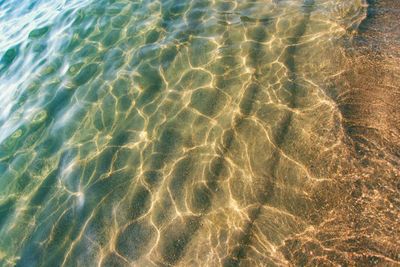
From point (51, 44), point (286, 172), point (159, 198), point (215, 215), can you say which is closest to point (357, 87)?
point (286, 172)

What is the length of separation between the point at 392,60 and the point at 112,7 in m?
7.56

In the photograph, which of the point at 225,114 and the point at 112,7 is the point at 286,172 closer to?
the point at 225,114

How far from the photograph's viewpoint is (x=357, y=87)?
4.88 m

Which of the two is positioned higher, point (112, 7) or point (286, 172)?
point (112, 7)

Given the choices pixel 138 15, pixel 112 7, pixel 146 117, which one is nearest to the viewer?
pixel 146 117

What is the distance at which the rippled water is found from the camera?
152 inches

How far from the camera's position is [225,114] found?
5.30 m

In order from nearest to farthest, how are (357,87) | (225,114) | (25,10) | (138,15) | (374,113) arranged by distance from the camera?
(374,113), (357,87), (225,114), (138,15), (25,10)

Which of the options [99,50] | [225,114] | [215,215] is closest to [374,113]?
[225,114]

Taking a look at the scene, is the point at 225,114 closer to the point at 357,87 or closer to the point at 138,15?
the point at 357,87

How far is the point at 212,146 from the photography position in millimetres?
4934

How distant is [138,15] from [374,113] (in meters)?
6.49

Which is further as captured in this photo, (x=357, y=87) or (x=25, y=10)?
(x=25, y=10)

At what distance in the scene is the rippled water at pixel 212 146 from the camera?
3855 mm
